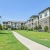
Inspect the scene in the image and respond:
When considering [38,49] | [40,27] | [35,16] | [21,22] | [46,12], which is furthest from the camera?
[21,22]

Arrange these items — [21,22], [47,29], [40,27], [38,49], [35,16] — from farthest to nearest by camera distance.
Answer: [21,22], [35,16], [40,27], [47,29], [38,49]

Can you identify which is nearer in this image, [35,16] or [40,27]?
[40,27]

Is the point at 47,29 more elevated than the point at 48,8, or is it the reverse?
the point at 48,8

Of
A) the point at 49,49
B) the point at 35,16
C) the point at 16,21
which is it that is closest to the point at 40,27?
the point at 35,16

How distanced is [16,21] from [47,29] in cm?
7272

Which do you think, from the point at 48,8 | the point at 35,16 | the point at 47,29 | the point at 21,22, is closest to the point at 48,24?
the point at 47,29

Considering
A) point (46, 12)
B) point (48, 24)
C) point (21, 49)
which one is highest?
point (46, 12)

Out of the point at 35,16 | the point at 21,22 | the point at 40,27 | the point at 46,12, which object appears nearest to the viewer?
the point at 46,12

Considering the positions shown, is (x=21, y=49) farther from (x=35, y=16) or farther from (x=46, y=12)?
(x=35, y=16)

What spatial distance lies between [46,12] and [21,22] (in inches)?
2660

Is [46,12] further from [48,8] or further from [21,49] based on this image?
[21,49]

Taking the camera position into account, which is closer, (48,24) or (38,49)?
(38,49)

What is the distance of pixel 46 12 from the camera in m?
56.6

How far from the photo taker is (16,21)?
407ft
